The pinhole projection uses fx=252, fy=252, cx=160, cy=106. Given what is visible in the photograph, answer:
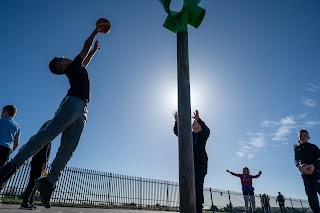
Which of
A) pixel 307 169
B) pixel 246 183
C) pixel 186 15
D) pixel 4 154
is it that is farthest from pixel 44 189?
pixel 246 183

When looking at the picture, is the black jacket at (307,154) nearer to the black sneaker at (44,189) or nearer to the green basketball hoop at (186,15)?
the green basketball hoop at (186,15)

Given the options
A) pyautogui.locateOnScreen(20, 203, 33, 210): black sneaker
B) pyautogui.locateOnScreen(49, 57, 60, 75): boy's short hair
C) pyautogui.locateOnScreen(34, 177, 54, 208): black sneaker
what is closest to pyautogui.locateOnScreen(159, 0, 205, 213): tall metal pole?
pyautogui.locateOnScreen(34, 177, 54, 208): black sneaker

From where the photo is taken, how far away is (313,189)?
18.3ft

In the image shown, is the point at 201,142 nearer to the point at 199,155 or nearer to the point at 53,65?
the point at 199,155

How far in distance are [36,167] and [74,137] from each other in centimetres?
293

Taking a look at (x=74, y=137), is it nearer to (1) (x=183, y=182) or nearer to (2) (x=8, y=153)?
(1) (x=183, y=182)

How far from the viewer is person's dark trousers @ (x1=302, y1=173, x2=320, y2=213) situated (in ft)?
18.2

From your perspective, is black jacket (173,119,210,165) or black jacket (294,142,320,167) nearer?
black jacket (173,119,210,165)

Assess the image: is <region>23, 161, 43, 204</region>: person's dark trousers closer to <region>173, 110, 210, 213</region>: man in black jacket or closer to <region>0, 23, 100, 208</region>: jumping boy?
<region>0, 23, 100, 208</region>: jumping boy

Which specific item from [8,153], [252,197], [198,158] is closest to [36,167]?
[8,153]

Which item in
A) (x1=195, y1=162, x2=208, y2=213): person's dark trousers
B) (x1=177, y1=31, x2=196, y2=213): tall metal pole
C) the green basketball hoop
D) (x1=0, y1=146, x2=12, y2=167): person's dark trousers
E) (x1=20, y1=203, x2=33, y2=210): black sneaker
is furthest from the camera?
(x1=20, y1=203, x2=33, y2=210): black sneaker

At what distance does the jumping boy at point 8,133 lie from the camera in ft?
15.9

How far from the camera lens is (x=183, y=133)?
2154 mm

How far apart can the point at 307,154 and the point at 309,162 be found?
0.61 ft
